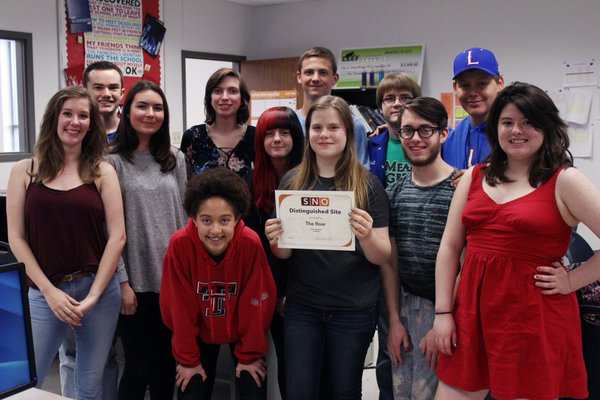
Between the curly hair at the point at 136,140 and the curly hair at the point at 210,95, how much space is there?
0.29 meters

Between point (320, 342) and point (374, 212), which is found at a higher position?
point (374, 212)

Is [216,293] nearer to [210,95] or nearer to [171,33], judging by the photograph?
[210,95]

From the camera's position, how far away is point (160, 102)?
2.48m

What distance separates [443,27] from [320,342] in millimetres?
4730

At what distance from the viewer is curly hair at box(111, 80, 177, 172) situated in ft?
8.04

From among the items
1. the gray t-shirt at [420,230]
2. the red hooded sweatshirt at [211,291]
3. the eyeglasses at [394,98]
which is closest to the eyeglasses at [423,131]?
the gray t-shirt at [420,230]

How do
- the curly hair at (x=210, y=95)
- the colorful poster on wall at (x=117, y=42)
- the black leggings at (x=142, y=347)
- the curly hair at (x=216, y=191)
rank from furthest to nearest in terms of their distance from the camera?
the colorful poster on wall at (x=117, y=42) < the curly hair at (x=210, y=95) < the black leggings at (x=142, y=347) < the curly hair at (x=216, y=191)

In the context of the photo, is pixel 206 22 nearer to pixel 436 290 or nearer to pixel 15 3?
pixel 15 3

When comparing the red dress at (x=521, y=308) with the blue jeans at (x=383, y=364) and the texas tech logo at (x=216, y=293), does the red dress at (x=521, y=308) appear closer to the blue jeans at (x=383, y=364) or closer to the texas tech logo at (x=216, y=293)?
the blue jeans at (x=383, y=364)

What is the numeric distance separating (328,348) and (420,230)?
531 mm

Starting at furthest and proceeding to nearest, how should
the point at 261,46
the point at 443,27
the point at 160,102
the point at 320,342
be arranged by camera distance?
the point at 261,46, the point at 443,27, the point at 160,102, the point at 320,342

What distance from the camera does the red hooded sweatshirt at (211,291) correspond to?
2.17 m

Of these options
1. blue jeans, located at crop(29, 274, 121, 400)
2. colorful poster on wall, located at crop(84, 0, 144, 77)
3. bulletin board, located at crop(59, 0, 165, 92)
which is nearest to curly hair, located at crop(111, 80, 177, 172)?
blue jeans, located at crop(29, 274, 121, 400)

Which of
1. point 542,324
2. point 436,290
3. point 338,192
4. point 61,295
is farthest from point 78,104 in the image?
point 542,324
